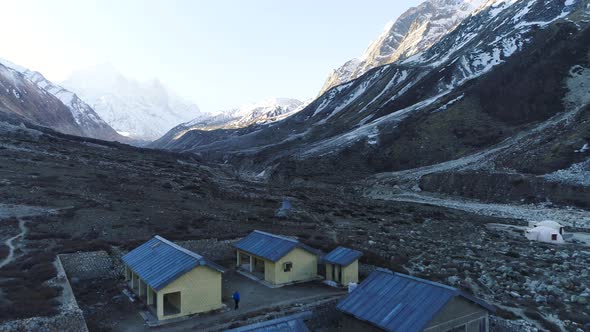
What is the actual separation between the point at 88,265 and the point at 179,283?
9433 mm

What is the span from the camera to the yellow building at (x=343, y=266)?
2611cm

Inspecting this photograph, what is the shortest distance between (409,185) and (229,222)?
52.9 m

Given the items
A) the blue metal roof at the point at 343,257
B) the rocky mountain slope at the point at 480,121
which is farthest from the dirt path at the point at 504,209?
the blue metal roof at the point at 343,257

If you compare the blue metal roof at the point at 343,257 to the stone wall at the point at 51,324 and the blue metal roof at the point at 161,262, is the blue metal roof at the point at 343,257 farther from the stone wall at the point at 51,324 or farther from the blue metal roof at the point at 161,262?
the stone wall at the point at 51,324

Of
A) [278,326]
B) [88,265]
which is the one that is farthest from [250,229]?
[278,326]

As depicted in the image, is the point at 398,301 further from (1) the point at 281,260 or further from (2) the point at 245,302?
(1) the point at 281,260

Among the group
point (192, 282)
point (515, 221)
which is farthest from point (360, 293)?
point (515, 221)

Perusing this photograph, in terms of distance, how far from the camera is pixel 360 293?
19438mm

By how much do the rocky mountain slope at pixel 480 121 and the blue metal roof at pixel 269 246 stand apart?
51.4 metres

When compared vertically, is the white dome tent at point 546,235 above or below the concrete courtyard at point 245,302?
above

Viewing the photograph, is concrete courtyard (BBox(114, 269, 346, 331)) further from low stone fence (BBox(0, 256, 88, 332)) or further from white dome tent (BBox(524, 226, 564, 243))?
white dome tent (BBox(524, 226, 564, 243))

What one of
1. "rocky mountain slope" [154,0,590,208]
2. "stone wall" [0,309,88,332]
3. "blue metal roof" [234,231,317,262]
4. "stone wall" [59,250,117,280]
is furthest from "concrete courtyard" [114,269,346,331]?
"rocky mountain slope" [154,0,590,208]

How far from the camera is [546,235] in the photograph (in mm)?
40844

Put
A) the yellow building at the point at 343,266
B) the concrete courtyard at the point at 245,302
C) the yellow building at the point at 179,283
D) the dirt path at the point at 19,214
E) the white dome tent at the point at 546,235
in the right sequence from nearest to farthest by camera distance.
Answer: the concrete courtyard at the point at 245,302 → the yellow building at the point at 179,283 → the yellow building at the point at 343,266 → the dirt path at the point at 19,214 → the white dome tent at the point at 546,235
